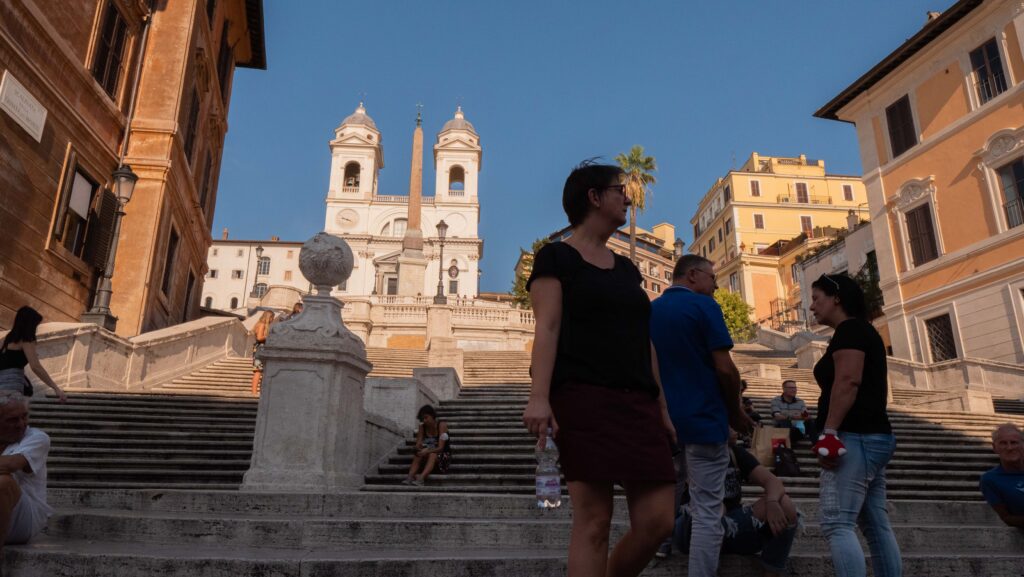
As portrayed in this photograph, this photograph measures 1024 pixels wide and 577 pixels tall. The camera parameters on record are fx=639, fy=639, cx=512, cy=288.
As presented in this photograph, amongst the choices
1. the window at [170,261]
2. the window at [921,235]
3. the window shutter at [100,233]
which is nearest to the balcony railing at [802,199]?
the window at [921,235]

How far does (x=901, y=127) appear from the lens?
23.4m

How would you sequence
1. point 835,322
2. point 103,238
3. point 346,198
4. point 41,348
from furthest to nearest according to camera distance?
point 346,198 → point 103,238 → point 41,348 → point 835,322

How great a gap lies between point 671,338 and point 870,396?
1.08m

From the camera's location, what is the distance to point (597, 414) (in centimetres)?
234

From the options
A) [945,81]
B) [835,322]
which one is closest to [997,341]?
[945,81]

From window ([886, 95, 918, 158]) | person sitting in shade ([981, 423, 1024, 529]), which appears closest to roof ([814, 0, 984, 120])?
window ([886, 95, 918, 158])

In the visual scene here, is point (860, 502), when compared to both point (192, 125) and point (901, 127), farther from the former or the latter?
point (901, 127)

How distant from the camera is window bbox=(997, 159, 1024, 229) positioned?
743 inches

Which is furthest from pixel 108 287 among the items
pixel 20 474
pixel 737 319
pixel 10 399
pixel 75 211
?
pixel 737 319

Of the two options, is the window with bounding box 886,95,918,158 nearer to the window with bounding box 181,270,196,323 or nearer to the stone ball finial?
the stone ball finial

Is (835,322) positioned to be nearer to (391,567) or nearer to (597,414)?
(597,414)

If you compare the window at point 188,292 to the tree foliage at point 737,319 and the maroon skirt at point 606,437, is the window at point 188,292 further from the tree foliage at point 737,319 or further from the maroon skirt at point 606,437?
the tree foliage at point 737,319

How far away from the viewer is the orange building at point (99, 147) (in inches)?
484

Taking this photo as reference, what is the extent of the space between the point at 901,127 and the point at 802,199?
3405cm
